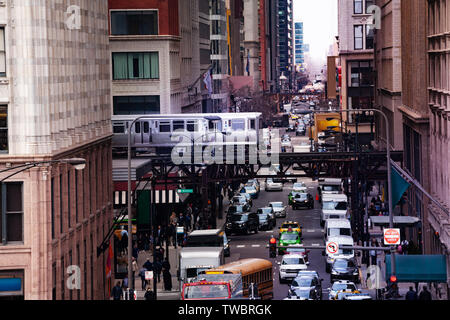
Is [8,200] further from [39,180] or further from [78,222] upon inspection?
[78,222]

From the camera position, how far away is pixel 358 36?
136750 mm

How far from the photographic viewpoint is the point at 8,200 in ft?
123

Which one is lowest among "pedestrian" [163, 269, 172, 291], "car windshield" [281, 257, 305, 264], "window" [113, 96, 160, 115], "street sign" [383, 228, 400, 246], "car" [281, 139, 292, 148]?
"pedestrian" [163, 269, 172, 291]

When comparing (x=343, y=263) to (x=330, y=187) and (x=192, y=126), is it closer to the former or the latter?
(x=192, y=126)

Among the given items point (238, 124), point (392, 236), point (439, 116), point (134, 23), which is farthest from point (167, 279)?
point (134, 23)

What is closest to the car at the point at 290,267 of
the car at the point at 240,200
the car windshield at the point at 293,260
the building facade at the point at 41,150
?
the car windshield at the point at 293,260

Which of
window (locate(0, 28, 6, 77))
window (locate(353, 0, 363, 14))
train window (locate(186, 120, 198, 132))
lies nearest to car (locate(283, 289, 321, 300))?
window (locate(0, 28, 6, 77))

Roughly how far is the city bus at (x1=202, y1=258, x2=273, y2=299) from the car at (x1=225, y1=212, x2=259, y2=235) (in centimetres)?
3184

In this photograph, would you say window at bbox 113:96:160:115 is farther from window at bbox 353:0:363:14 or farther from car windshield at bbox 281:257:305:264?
window at bbox 353:0:363:14

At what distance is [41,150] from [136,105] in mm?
57719

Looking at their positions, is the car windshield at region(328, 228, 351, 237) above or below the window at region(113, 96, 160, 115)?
below

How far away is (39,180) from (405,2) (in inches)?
1632

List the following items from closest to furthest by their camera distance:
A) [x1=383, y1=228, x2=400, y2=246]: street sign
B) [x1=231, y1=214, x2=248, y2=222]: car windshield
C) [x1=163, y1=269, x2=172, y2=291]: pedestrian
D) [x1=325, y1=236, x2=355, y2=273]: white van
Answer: [x1=383, y1=228, x2=400, y2=246]: street sign → [x1=163, y1=269, x2=172, y2=291]: pedestrian → [x1=325, y1=236, x2=355, y2=273]: white van → [x1=231, y1=214, x2=248, y2=222]: car windshield

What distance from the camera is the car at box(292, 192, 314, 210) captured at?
317 ft
